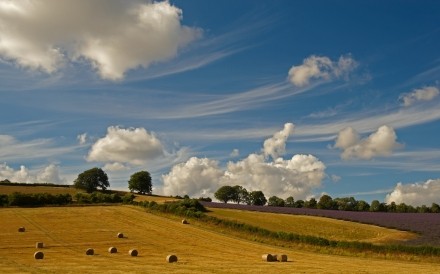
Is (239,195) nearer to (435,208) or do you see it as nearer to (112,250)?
(435,208)

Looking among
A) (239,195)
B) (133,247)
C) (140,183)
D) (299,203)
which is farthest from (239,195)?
(133,247)

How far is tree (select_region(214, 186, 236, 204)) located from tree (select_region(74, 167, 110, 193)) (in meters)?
44.7

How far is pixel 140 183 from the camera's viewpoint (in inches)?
5689

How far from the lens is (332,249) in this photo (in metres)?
54.1

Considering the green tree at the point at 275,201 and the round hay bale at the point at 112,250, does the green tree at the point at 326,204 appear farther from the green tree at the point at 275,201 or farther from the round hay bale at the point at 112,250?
the round hay bale at the point at 112,250

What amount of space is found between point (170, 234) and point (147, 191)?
8597 cm

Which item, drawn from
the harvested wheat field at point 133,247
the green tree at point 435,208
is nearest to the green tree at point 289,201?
the green tree at point 435,208

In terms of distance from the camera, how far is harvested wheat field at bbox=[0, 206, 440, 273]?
35.2m

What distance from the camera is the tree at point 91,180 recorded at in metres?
135

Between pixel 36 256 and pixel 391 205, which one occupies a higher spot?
pixel 391 205

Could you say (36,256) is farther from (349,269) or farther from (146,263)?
(349,269)

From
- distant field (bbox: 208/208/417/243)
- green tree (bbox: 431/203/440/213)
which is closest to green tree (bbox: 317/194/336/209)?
green tree (bbox: 431/203/440/213)

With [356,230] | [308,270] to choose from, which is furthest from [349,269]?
[356,230]

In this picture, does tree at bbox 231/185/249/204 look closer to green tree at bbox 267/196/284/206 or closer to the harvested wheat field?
green tree at bbox 267/196/284/206
